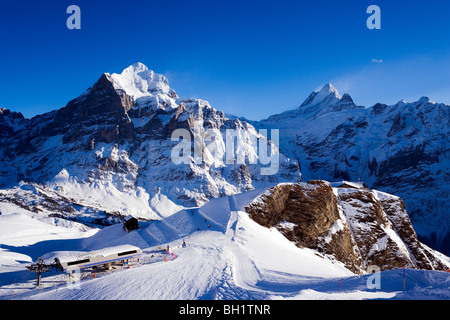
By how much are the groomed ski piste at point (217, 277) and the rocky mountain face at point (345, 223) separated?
7.85m

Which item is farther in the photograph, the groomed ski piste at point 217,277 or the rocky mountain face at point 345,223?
the rocky mountain face at point 345,223

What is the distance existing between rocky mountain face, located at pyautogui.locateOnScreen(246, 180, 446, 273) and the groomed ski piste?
785 cm

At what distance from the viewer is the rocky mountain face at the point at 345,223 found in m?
58.2

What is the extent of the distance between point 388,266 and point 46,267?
71.7 m

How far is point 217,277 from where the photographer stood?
2366 cm

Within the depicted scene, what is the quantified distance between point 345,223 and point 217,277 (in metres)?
54.3

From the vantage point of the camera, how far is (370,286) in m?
22.2

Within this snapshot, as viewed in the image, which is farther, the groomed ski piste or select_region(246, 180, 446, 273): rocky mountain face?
select_region(246, 180, 446, 273): rocky mountain face

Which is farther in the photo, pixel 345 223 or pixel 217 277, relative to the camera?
pixel 345 223

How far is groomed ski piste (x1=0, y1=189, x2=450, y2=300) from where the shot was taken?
65.1 feet

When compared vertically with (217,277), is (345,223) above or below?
below

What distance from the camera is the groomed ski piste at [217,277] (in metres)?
19.8
